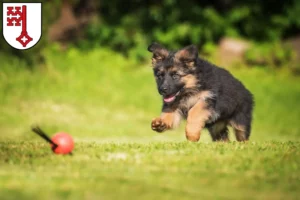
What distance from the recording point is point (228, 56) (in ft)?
80.9

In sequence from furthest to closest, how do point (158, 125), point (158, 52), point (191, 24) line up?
point (191, 24) < point (158, 52) < point (158, 125)

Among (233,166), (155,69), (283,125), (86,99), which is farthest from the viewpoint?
(86,99)

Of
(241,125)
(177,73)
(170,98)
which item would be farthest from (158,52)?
(241,125)

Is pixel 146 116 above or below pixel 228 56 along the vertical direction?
below

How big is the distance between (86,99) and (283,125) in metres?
5.70

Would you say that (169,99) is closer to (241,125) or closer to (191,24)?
(241,125)

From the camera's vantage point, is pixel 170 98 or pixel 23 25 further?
pixel 23 25

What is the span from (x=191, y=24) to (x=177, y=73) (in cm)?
1663

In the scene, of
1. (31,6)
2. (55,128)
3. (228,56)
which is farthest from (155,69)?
(228,56)

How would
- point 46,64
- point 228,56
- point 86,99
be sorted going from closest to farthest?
point 86,99
point 46,64
point 228,56

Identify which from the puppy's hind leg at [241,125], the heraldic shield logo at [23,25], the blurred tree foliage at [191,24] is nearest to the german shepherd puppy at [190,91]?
the puppy's hind leg at [241,125]

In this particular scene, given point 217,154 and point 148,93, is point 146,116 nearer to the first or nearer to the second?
point 148,93

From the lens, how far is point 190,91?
9.26 metres

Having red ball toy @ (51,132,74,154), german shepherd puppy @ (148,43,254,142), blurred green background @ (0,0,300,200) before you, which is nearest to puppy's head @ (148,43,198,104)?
german shepherd puppy @ (148,43,254,142)
